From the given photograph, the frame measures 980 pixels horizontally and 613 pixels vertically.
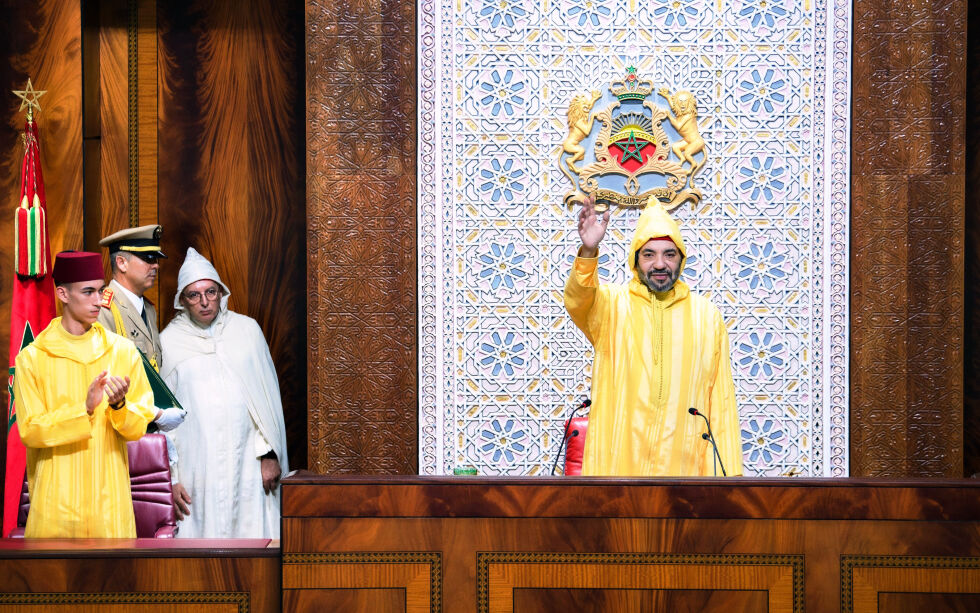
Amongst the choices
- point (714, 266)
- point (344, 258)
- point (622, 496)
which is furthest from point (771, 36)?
point (622, 496)

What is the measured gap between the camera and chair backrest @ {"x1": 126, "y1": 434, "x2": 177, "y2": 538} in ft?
13.6

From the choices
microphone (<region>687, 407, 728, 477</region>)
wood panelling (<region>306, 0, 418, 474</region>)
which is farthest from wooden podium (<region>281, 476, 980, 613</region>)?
wood panelling (<region>306, 0, 418, 474</region>)

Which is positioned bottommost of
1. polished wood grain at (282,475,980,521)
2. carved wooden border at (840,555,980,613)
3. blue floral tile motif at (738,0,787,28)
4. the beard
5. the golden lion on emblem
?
carved wooden border at (840,555,980,613)

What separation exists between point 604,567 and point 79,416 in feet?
6.15

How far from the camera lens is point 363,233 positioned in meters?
5.13

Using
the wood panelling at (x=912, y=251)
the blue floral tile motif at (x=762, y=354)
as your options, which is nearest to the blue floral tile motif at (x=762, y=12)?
the wood panelling at (x=912, y=251)

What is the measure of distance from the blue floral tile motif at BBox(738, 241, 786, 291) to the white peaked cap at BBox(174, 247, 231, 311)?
2.68 metres

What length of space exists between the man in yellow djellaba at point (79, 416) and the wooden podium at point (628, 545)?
996mm

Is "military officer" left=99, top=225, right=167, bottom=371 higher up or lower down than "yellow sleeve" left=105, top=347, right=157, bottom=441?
higher up

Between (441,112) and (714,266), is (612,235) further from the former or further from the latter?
(441,112)

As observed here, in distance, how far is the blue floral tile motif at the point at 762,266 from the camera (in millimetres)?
5188

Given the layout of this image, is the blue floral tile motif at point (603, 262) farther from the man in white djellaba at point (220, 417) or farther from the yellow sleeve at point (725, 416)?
the man in white djellaba at point (220, 417)

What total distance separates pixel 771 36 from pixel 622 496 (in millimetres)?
3155

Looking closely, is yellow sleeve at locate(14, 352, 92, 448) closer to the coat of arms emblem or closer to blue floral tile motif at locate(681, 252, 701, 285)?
the coat of arms emblem
